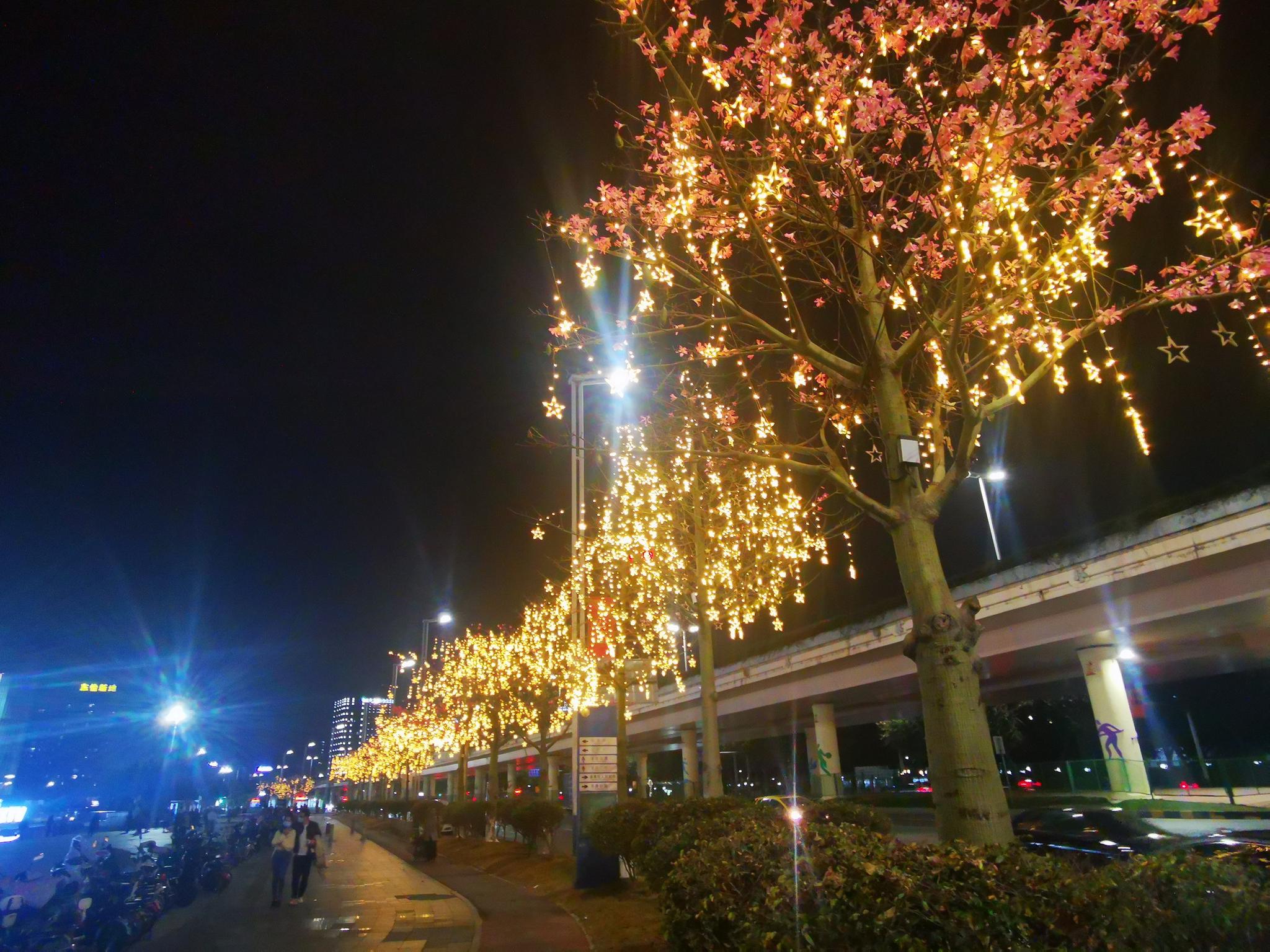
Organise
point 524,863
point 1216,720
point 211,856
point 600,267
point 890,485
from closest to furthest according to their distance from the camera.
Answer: point 890,485
point 600,267
point 211,856
point 524,863
point 1216,720

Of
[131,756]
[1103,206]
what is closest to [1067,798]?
[1103,206]

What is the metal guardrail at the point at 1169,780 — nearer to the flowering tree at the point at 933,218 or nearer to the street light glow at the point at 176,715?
the flowering tree at the point at 933,218

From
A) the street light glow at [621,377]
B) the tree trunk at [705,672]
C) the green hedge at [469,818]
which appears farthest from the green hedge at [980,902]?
the green hedge at [469,818]

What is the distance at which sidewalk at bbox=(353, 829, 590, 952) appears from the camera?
1052 cm

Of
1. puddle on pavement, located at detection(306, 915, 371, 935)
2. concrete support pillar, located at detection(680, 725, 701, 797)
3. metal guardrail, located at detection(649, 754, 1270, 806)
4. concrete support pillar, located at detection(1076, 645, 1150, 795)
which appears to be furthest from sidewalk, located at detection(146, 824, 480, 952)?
concrete support pillar, located at detection(680, 725, 701, 797)

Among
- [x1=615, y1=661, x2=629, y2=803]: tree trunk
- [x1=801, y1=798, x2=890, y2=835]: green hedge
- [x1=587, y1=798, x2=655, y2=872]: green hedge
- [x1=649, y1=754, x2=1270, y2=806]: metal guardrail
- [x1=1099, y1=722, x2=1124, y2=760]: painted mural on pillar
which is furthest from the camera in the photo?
[x1=649, y1=754, x2=1270, y2=806]: metal guardrail

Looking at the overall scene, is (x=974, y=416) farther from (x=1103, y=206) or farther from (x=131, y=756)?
(x=131, y=756)

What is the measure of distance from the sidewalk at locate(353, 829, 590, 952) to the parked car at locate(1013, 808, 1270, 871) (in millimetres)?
7977

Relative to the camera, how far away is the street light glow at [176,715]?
1967 inches

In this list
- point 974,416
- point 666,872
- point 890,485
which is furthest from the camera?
point 666,872

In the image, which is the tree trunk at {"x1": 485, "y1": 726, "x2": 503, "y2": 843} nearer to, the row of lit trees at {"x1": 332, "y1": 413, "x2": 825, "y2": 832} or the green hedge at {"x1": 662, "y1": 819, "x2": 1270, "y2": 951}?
the row of lit trees at {"x1": 332, "y1": 413, "x2": 825, "y2": 832}

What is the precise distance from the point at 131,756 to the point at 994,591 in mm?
73338

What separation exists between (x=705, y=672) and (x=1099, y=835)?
317 inches

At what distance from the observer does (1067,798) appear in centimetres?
2891
